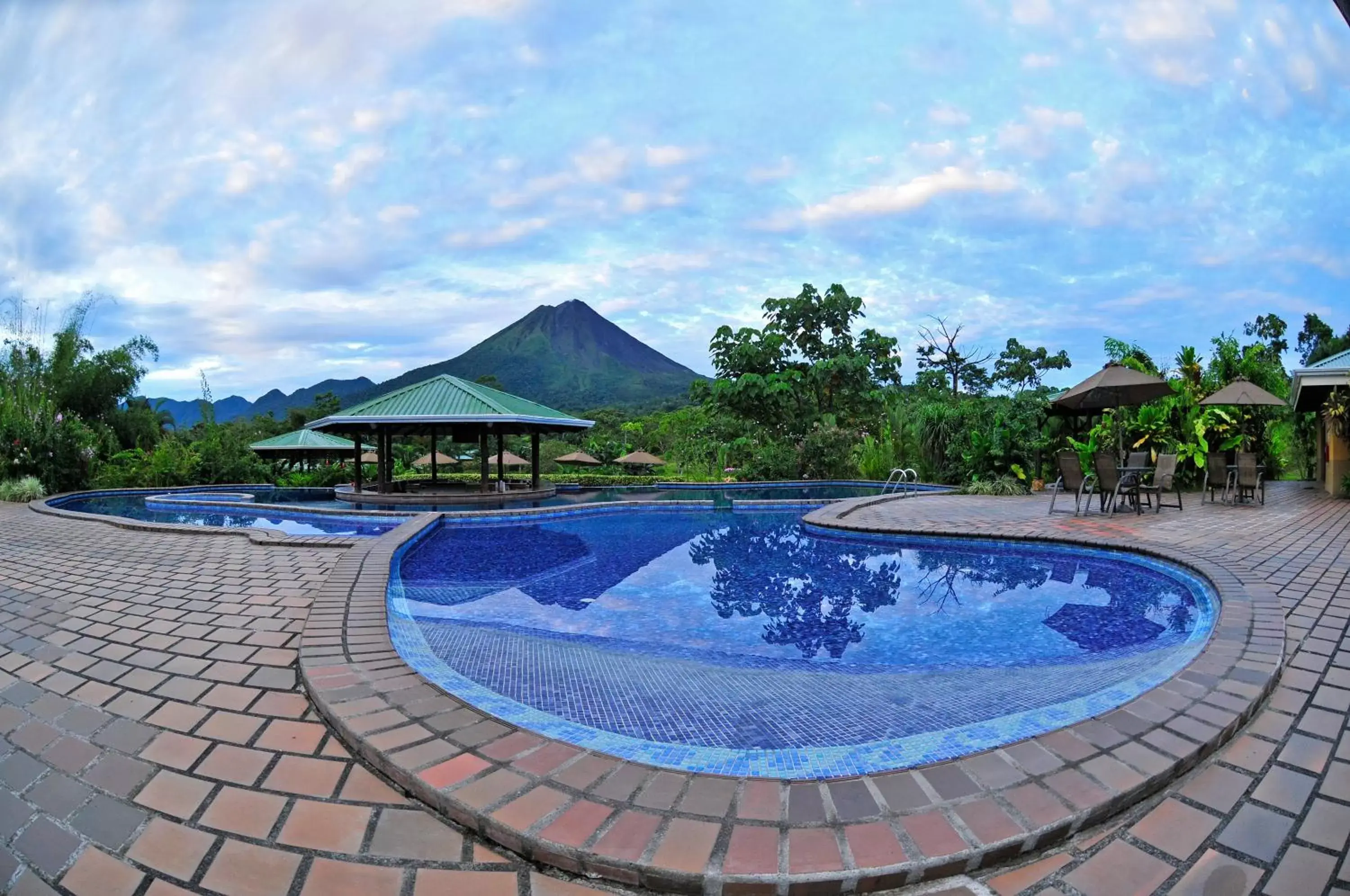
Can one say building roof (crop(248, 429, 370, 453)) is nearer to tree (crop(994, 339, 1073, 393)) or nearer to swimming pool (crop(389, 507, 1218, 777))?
swimming pool (crop(389, 507, 1218, 777))

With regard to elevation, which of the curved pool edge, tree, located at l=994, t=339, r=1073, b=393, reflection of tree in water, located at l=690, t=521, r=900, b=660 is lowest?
reflection of tree in water, located at l=690, t=521, r=900, b=660

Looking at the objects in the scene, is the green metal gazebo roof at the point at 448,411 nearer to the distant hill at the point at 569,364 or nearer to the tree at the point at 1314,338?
the tree at the point at 1314,338

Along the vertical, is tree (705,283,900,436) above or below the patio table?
above

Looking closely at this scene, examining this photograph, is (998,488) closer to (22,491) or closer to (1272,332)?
(22,491)

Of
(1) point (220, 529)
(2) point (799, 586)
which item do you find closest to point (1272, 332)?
(2) point (799, 586)

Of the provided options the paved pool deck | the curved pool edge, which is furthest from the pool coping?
the curved pool edge

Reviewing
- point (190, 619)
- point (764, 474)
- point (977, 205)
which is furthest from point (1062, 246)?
point (190, 619)

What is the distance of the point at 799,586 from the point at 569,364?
65.9 meters

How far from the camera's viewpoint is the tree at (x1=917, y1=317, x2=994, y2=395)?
66.5 ft

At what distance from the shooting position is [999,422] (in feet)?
38.9

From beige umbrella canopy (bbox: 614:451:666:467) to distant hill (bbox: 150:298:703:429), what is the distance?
32.0 metres

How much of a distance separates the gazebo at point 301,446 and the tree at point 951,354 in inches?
706

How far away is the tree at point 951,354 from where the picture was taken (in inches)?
798

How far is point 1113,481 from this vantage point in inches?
314
